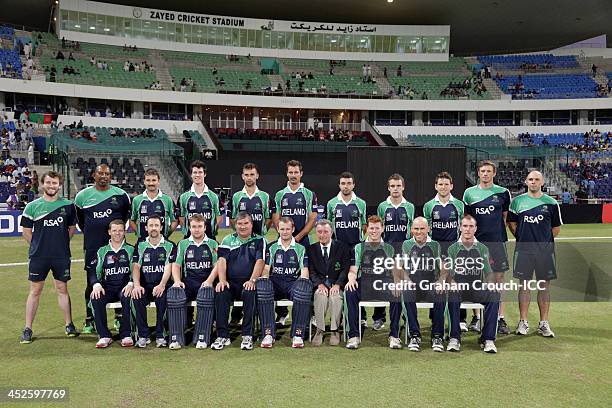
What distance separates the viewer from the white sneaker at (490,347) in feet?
21.4

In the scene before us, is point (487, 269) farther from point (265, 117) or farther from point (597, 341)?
point (265, 117)

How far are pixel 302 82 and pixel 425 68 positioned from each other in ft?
34.6

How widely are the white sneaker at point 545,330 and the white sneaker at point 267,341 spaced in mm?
3510

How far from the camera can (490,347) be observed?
6.52 m

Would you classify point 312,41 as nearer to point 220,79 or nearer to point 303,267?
point 220,79

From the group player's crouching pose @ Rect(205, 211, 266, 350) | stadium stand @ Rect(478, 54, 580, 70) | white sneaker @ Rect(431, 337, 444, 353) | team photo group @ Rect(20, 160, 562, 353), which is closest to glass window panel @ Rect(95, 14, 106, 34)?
stadium stand @ Rect(478, 54, 580, 70)

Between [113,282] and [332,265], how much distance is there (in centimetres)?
275

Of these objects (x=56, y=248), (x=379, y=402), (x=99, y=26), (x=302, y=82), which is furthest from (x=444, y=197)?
(x=99, y=26)

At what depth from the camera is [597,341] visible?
23.1ft

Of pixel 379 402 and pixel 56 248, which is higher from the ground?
pixel 56 248

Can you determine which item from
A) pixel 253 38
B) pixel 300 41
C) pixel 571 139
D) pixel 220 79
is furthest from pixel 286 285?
pixel 300 41

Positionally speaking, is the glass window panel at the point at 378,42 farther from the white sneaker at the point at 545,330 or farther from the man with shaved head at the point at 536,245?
the white sneaker at the point at 545,330

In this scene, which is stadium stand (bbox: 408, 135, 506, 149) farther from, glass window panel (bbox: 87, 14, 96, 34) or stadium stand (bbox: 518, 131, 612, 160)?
glass window panel (bbox: 87, 14, 96, 34)

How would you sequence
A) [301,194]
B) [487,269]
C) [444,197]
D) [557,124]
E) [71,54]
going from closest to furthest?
[487,269] < [444,197] < [301,194] < [71,54] < [557,124]
